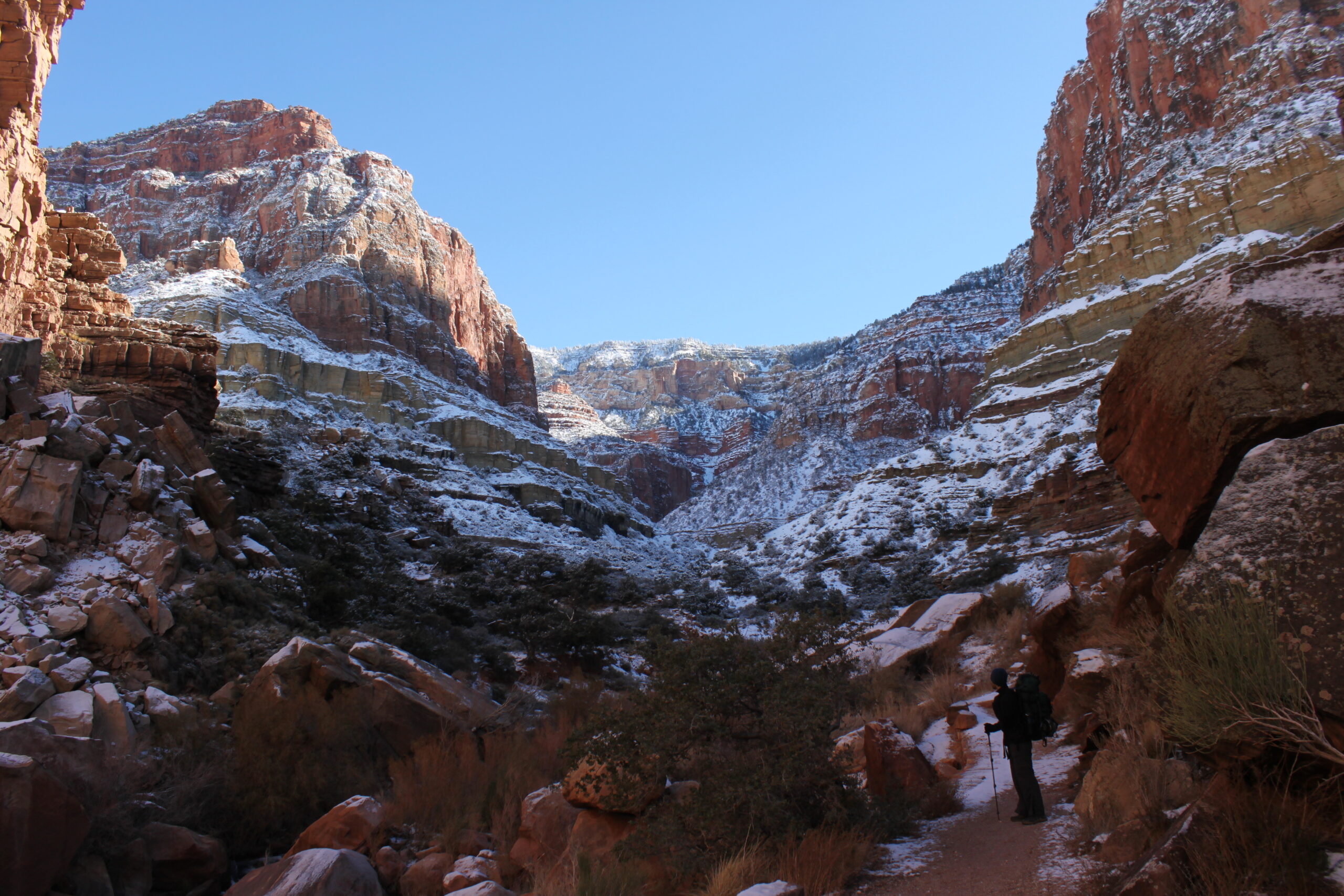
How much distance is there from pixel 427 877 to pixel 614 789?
2.08 meters

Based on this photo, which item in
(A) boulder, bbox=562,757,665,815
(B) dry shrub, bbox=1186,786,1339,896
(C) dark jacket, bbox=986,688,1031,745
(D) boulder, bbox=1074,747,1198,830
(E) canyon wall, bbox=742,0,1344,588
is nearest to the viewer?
(B) dry shrub, bbox=1186,786,1339,896

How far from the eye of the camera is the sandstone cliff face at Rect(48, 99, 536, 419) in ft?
263

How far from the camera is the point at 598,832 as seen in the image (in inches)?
278

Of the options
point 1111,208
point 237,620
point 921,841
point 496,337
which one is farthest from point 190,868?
point 496,337

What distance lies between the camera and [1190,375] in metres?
5.04

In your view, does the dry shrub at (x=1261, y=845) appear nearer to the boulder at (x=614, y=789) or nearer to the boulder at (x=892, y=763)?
the boulder at (x=892, y=763)

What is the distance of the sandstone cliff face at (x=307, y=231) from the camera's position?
8012cm

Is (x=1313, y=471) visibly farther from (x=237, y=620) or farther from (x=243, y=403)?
(x=243, y=403)

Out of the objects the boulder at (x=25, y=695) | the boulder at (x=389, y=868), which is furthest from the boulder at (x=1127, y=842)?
the boulder at (x=25, y=695)

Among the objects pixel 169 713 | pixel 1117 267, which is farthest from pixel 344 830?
pixel 1117 267

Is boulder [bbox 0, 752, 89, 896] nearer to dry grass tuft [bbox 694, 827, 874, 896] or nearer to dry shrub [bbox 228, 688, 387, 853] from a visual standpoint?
dry shrub [bbox 228, 688, 387, 853]

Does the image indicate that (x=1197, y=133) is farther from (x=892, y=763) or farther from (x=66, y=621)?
(x=66, y=621)

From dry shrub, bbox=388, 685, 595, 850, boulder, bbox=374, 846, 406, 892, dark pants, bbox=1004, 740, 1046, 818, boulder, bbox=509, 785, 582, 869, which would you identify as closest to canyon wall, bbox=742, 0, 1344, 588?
dry shrub, bbox=388, 685, 595, 850

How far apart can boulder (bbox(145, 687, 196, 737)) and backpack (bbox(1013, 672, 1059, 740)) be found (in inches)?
379
